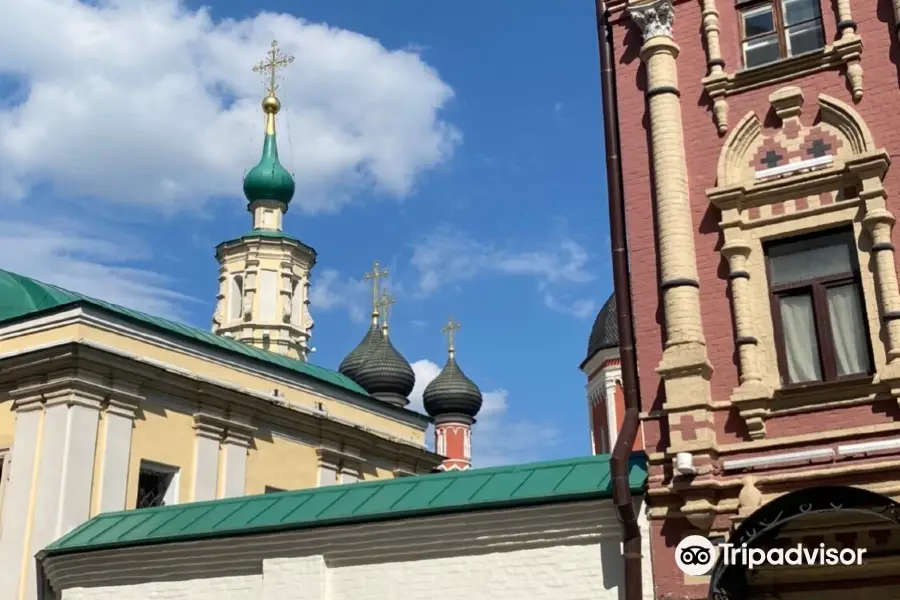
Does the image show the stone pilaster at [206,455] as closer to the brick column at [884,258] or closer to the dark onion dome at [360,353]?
the brick column at [884,258]

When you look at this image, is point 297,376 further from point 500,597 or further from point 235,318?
point 235,318

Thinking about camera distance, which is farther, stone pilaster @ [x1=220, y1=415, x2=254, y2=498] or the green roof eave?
stone pilaster @ [x1=220, y1=415, x2=254, y2=498]

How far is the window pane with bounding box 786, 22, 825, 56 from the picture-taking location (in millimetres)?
10492

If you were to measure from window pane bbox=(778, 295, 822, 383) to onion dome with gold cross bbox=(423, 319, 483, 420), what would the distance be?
1278 inches

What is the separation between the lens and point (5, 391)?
17.0 meters

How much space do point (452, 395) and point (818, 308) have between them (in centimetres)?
3266

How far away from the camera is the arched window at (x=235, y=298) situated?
37.0 m

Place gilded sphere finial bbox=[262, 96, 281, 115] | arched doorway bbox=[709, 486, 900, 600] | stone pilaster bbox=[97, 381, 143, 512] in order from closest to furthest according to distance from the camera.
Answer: arched doorway bbox=[709, 486, 900, 600], stone pilaster bbox=[97, 381, 143, 512], gilded sphere finial bbox=[262, 96, 281, 115]

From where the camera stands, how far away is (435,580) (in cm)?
1074

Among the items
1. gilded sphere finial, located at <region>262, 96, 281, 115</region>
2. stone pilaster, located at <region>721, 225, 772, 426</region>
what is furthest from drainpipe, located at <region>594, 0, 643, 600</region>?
gilded sphere finial, located at <region>262, 96, 281, 115</region>

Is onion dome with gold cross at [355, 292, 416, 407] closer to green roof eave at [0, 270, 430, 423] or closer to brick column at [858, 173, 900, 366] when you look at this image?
green roof eave at [0, 270, 430, 423]

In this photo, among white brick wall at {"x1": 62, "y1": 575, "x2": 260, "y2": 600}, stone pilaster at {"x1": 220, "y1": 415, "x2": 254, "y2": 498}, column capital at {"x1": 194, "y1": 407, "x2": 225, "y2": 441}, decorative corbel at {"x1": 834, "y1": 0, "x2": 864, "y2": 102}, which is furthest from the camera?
stone pilaster at {"x1": 220, "y1": 415, "x2": 254, "y2": 498}

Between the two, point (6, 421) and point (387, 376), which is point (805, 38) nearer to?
point (6, 421)

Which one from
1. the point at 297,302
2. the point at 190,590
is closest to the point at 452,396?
the point at 297,302
